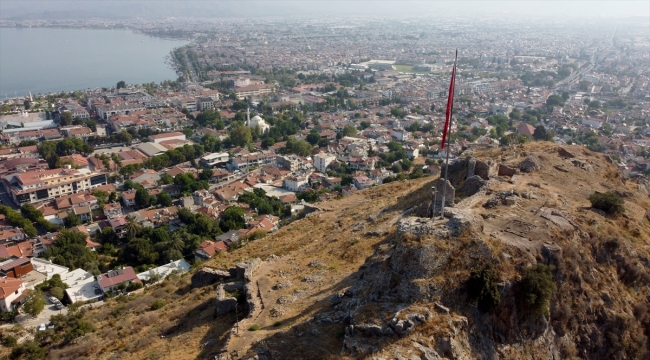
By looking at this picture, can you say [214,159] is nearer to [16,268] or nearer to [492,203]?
[16,268]

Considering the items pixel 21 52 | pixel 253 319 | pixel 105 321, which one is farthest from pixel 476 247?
pixel 21 52

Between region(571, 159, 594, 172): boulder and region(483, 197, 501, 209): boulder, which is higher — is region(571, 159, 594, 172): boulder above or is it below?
below

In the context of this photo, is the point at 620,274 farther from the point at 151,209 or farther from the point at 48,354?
the point at 151,209

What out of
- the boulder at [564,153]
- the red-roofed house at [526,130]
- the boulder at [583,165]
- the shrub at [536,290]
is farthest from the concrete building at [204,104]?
the shrub at [536,290]

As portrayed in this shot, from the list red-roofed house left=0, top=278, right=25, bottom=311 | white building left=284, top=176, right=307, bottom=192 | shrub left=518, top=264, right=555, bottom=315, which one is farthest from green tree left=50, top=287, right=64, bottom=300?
shrub left=518, top=264, right=555, bottom=315

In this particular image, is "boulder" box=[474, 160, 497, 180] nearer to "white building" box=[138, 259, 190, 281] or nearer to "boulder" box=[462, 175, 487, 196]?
"boulder" box=[462, 175, 487, 196]
